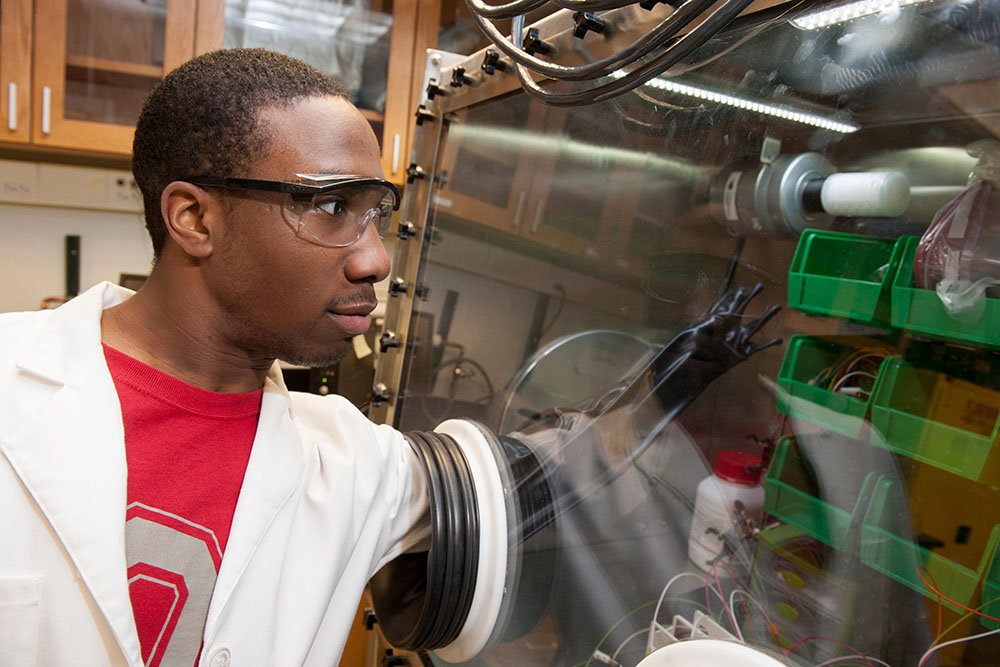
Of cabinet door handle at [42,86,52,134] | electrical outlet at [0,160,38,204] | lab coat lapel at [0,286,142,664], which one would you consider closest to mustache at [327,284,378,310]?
lab coat lapel at [0,286,142,664]

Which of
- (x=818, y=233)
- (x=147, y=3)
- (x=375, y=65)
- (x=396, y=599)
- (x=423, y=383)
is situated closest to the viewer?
(x=818, y=233)

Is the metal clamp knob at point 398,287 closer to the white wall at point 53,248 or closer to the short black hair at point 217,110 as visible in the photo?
the short black hair at point 217,110

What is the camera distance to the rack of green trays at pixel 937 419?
1.91ft

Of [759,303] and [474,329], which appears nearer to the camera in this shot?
[759,303]

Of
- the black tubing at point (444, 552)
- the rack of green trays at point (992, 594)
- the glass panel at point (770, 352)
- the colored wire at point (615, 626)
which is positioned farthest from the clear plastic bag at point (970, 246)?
the black tubing at point (444, 552)

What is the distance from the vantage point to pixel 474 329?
3.85ft

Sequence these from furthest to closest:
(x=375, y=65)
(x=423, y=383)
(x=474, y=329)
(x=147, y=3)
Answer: (x=375, y=65), (x=147, y=3), (x=423, y=383), (x=474, y=329)

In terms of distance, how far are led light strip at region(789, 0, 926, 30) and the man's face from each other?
48 centimetres

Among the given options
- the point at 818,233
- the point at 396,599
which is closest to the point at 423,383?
the point at 396,599

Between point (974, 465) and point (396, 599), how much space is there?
32.4 inches

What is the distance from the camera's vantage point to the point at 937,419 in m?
0.63

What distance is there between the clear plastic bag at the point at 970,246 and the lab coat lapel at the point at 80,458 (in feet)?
2.79

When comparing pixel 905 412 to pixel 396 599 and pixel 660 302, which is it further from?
pixel 396 599

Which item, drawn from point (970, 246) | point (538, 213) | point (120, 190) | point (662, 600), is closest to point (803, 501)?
point (662, 600)
